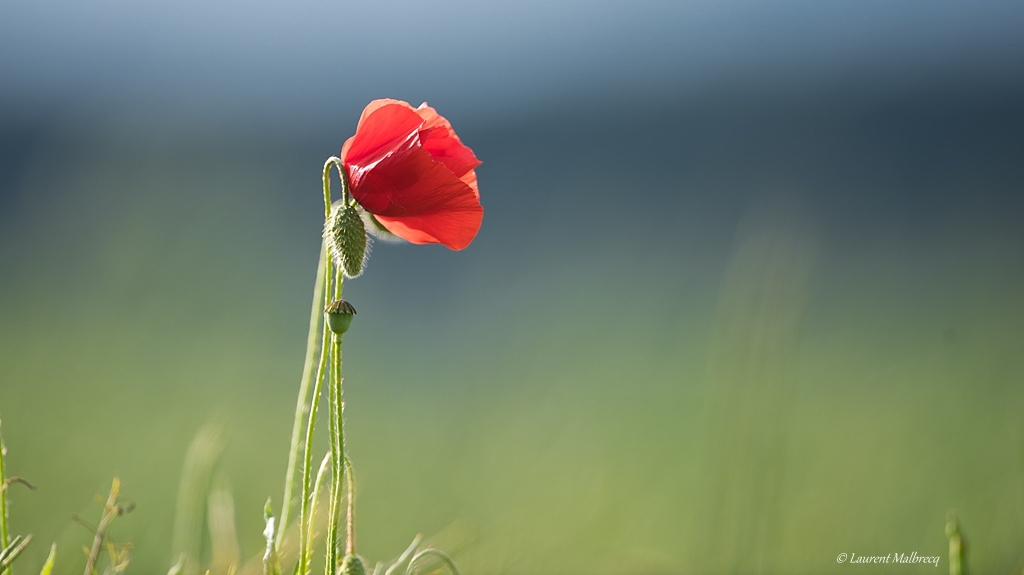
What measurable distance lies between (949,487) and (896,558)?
127 cm

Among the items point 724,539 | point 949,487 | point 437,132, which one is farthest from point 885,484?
point 437,132

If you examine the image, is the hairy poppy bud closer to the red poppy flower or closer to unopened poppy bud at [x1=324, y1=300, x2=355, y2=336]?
unopened poppy bud at [x1=324, y1=300, x2=355, y2=336]

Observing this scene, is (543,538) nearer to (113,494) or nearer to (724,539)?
(724,539)

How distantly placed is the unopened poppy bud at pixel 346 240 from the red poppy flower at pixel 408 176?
55 mm

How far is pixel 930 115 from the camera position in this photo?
421 inches

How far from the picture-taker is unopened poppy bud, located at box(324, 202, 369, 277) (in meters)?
0.60

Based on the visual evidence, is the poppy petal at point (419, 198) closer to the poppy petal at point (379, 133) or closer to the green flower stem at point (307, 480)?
the poppy petal at point (379, 133)

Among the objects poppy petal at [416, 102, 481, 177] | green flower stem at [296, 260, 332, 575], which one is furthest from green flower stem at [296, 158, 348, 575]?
poppy petal at [416, 102, 481, 177]

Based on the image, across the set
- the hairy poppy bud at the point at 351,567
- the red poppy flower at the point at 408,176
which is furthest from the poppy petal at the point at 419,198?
the hairy poppy bud at the point at 351,567

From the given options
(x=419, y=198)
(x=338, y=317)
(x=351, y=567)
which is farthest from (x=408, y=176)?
(x=351, y=567)

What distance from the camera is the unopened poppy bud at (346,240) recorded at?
1.97 feet

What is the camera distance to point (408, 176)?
0.66 metres

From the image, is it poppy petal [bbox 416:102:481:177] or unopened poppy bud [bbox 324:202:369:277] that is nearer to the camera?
unopened poppy bud [bbox 324:202:369:277]

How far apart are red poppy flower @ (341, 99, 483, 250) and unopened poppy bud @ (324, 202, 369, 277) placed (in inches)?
2.2
